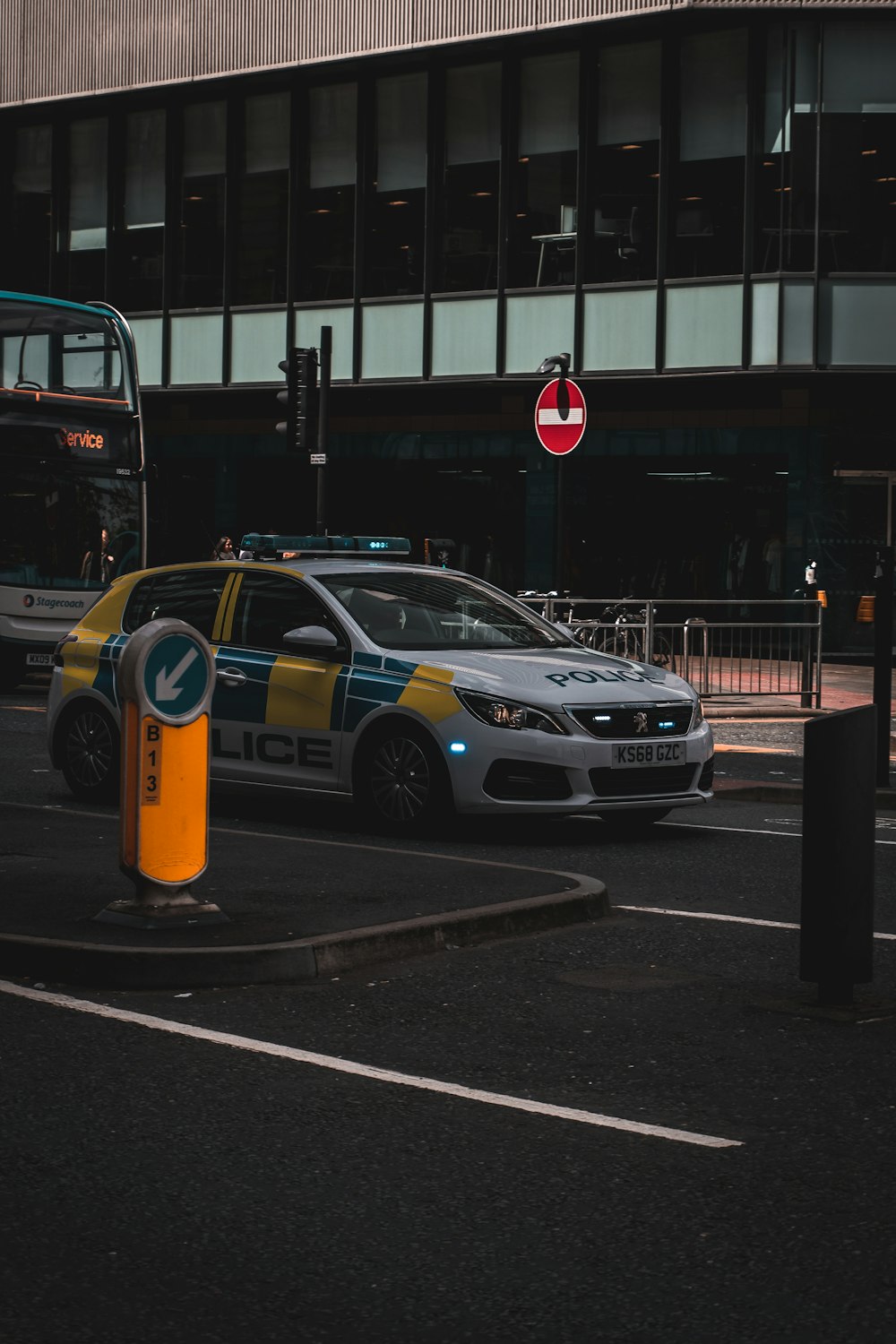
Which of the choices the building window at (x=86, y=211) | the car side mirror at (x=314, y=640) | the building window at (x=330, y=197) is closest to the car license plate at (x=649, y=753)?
the car side mirror at (x=314, y=640)

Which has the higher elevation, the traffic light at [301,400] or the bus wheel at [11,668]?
the traffic light at [301,400]

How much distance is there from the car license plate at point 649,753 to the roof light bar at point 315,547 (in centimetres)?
302

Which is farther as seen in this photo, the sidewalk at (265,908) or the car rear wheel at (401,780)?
the car rear wheel at (401,780)

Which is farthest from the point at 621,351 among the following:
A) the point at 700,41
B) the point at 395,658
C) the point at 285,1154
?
the point at 285,1154

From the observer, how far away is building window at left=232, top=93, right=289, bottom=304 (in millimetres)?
33094

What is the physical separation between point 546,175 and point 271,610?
19950 millimetres

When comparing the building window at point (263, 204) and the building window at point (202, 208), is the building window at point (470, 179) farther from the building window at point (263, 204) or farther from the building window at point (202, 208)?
the building window at point (202, 208)

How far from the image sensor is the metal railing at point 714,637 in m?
18.8

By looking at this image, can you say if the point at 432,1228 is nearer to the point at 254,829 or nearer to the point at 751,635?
the point at 254,829

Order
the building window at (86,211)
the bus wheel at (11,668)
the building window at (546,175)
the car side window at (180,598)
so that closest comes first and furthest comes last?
the car side window at (180,598), the bus wheel at (11,668), the building window at (546,175), the building window at (86,211)

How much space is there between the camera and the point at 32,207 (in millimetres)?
36219

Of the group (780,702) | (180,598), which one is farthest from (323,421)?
(180,598)

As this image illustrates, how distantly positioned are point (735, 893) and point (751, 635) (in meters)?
10.2

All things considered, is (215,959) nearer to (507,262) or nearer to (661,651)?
(661,651)
